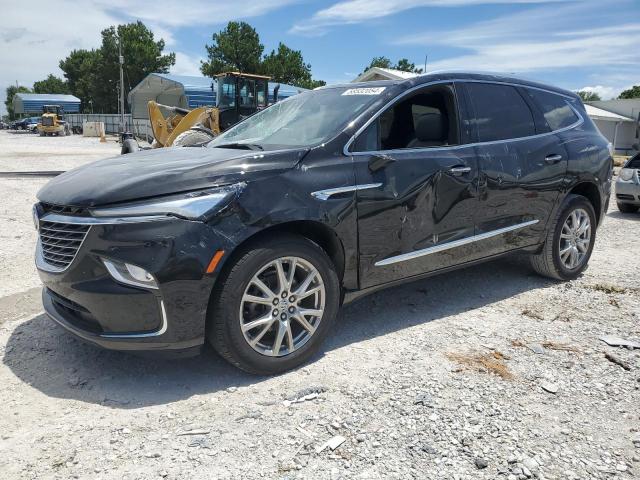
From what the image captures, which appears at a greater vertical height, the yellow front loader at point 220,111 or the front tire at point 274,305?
the yellow front loader at point 220,111

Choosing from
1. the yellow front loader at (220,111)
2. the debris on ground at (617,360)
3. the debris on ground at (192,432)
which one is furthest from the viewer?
the yellow front loader at (220,111)

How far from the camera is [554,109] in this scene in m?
5.02

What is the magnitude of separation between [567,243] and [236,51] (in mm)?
Answer: 61771

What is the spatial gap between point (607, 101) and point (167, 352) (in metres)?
51.6

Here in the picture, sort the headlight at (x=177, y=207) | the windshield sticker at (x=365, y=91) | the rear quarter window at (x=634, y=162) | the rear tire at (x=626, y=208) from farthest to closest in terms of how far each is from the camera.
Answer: the rear quarter window at (x=634, y=162), the rear tire at (x=626, y=208), the windshield sticker at (x=365, y=91), the headlight at (x=177, y=207)

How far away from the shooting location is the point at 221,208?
2908 millimetres

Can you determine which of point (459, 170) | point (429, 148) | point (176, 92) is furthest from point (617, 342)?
point (176, 92)

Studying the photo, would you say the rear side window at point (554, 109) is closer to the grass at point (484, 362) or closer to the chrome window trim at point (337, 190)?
the chrome window trim at point (337, 190)

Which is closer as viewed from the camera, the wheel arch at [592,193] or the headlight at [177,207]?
the headlight at [177,207]

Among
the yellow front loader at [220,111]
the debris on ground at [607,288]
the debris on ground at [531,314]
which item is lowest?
the debris on ground at [531,314]

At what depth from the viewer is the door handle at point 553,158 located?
4.66 metres

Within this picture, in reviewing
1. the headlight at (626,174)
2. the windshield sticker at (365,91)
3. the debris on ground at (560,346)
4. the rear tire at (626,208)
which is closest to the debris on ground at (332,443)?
the debris on ground at (560,346)

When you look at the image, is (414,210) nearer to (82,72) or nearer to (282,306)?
(282,306)

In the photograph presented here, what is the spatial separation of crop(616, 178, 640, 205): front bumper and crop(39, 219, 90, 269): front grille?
1001 cm
